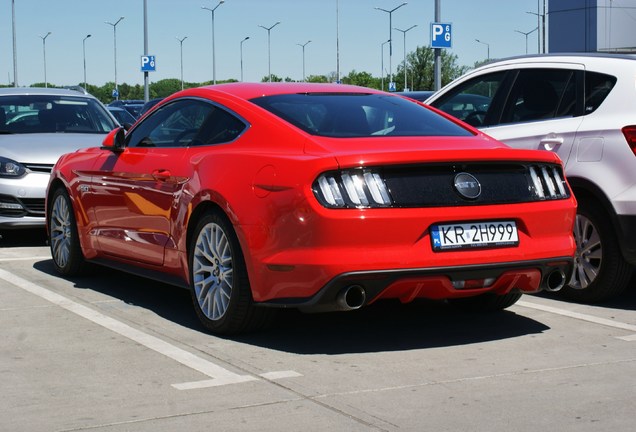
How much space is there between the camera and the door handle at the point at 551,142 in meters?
7.91

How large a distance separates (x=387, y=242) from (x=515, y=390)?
1013 millimetres

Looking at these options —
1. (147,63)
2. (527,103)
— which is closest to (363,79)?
(147,63)

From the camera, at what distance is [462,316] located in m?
7.29

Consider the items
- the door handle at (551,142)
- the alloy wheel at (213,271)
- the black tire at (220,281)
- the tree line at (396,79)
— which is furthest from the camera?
the tree line at (396,79)

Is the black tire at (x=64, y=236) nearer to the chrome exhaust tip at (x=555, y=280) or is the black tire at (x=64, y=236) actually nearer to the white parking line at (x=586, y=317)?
the white parking line at (x=586, y=317)

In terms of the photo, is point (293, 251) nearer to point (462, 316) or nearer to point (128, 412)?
point (128, 412)

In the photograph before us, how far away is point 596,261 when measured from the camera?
775cm

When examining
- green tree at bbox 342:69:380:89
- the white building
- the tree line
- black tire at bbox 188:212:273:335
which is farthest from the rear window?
green tree at bbox 342:69:380:89

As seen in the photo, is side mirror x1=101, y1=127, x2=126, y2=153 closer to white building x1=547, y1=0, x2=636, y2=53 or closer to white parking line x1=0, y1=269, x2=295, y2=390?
white parking line x1=0, y1=269, x2=295, y2=390

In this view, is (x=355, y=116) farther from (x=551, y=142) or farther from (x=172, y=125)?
(x=551, y=142)

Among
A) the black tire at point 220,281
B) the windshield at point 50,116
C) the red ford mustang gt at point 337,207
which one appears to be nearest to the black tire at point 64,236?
the red ford mustang gt at point 337,207

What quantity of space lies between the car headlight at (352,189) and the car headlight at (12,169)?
6.09 metres

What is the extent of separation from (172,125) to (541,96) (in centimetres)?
268

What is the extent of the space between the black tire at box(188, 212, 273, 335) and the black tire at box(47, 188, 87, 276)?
226cm
